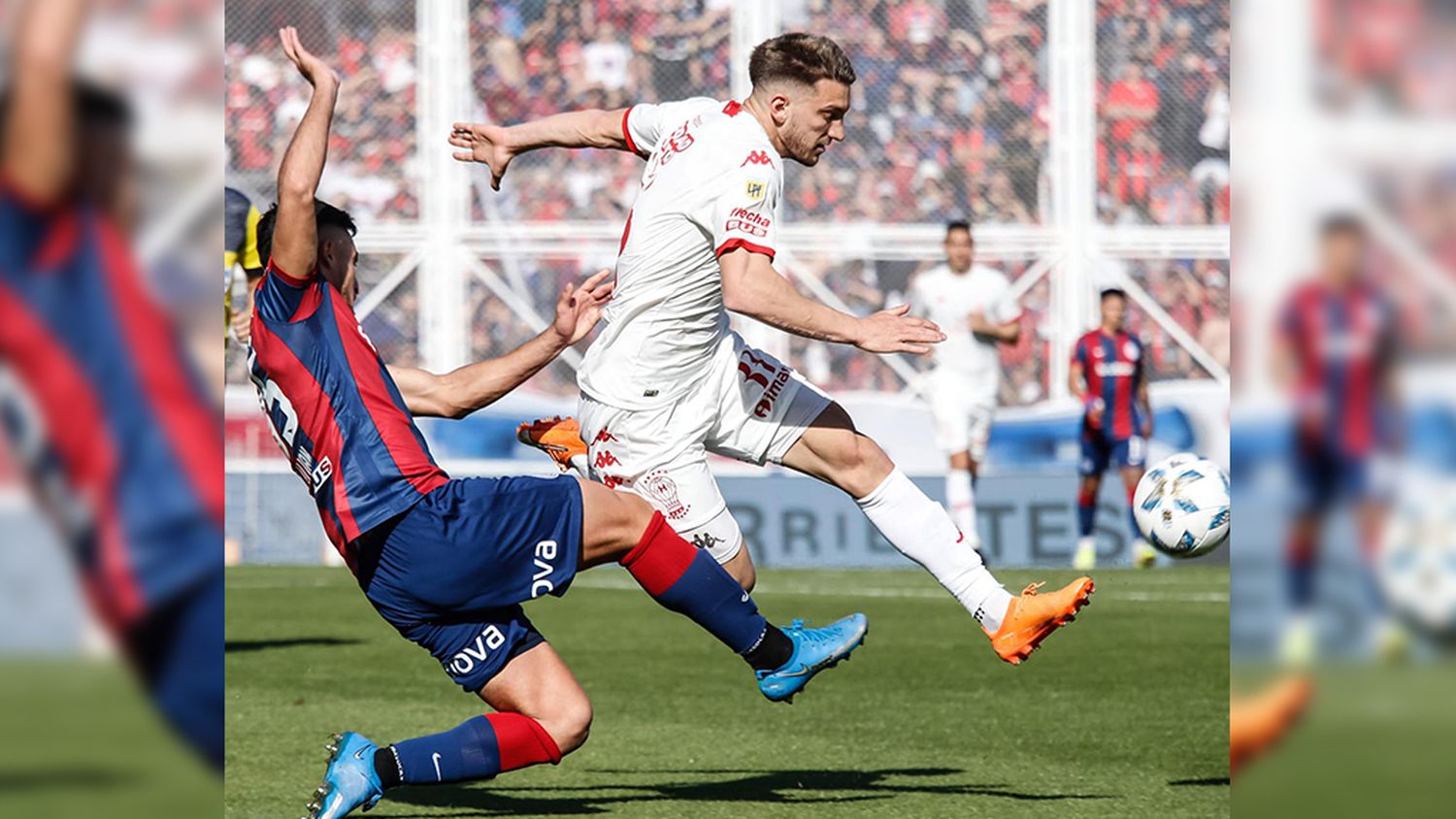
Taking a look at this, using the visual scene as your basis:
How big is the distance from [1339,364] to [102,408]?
747 millimetres

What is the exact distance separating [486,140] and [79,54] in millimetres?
5717

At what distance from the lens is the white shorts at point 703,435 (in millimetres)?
6273

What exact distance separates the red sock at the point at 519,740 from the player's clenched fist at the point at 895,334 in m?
1.35

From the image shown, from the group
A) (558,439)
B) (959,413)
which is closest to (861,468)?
(558,439)

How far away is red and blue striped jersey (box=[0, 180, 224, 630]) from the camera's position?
1059 mm

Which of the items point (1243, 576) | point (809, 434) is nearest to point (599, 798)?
point (809, 434)

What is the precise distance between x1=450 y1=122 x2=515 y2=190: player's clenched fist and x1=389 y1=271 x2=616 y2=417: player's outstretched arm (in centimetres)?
90

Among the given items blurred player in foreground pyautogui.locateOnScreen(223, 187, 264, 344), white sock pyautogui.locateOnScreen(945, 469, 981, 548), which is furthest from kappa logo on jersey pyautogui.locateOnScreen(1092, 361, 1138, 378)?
blurred player in foreground pyautogui.locateOnScreen(223, 187, 264, 344)

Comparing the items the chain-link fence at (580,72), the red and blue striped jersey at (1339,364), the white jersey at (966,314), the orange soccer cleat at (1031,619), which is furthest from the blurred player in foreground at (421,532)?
the chain-link fence at (580,72)

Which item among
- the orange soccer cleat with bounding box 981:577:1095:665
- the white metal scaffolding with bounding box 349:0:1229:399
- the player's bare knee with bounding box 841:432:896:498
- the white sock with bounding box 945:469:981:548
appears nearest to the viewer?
the orange soccer cleat with bounding box 981:577:1095:665

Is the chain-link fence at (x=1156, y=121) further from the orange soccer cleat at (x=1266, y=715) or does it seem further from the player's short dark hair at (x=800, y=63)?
the orange soccer cleat at (x=1266, y=715)

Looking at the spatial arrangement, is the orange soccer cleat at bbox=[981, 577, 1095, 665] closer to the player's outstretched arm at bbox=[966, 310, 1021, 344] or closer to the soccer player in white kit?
the soccer player in white kit

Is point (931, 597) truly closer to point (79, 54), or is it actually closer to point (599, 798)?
point (599, 798)

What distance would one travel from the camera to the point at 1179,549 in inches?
290
